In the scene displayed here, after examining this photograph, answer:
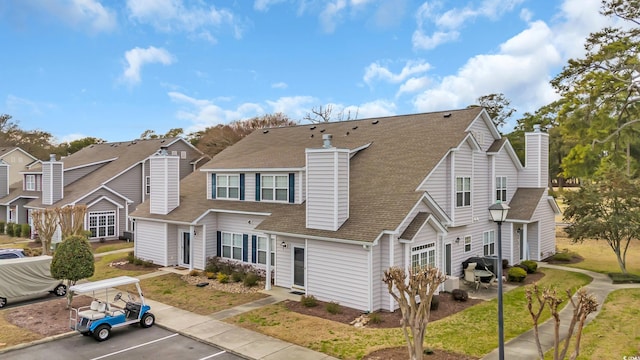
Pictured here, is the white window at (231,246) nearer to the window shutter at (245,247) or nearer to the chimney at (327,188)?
the window shutter at (245,247)

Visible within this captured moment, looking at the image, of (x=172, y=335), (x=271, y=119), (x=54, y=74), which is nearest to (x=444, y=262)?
(x=172, y=335)

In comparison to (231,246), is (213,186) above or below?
above

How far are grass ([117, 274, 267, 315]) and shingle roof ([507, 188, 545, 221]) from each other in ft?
48.4

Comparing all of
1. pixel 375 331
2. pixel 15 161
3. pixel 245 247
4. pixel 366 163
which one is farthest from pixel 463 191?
pixel 15 161

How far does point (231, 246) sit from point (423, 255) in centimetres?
1065

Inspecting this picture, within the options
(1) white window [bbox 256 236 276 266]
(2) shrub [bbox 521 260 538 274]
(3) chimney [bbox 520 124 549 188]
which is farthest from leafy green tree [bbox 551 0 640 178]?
(1) white window [bbox 256 236 276 266]

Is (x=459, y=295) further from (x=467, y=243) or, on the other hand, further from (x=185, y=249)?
(x=185, y=249)

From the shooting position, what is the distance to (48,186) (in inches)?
1318

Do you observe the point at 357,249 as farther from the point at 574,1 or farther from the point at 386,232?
the point at 574,1

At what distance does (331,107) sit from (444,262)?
44.5 metres

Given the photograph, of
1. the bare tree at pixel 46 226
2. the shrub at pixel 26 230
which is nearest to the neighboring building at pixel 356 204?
the bare tree at pixel 46 226

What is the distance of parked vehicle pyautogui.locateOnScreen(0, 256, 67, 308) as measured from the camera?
16.8 metres

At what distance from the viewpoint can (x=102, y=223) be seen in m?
33.8

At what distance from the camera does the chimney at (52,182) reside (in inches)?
1314
